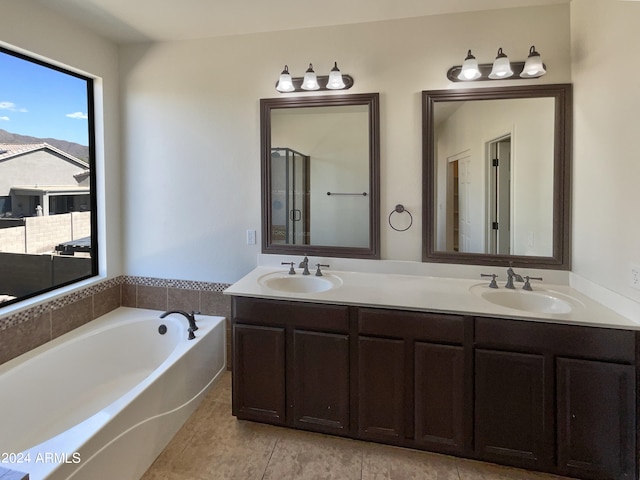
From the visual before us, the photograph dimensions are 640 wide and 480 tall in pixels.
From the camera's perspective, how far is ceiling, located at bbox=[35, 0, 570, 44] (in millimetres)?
2131

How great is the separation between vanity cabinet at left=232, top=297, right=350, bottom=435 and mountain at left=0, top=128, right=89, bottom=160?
5.76 ft

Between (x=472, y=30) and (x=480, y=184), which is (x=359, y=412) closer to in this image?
(x=480, y=184)

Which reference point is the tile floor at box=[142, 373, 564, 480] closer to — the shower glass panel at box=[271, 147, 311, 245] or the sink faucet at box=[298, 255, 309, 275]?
the sink faucet at box=[298, 255, 309, 275]

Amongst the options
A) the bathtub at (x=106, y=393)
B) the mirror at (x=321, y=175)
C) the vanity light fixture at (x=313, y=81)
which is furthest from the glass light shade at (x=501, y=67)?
the bathtub at (x=106, y=393)

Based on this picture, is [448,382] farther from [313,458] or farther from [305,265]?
[305,265]

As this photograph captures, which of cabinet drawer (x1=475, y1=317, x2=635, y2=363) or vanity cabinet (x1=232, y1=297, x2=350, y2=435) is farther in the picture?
vanity cabinet (x1=232, y1=297, x2=350, y2=435)

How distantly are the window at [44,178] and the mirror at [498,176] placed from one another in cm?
258

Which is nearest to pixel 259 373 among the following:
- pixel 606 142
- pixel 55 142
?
pixel 55 142

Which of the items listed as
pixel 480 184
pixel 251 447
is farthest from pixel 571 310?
pixel 251 447

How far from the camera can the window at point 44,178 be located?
2.14 metres

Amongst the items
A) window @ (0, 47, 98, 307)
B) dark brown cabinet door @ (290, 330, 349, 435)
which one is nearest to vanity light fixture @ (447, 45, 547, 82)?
dark brown cabinet door @ (290, 330, 349, 435)

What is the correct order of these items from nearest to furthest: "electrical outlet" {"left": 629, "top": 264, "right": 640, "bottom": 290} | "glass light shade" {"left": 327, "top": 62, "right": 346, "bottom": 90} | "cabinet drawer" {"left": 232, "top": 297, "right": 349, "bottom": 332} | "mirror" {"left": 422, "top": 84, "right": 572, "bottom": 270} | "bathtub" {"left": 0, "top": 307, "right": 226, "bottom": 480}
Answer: "bathtub" {"left": 0, "top": 307, "right": 226, "bottom": 480} < "electrical outlet" {"left": 629, "top": 264, "right": 640, "bottom": 290} < "cabinet drawer" {"left": 232, "top": 297, "right": 349, "bottom": 332} < "mirror" {"left": 422, "top": 84, "right": 572, "bottom": 270} < "glass light shade" {"left": 327, "top": 62, "right": 346, "bottom": 90}

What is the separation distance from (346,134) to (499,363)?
5.59 ft

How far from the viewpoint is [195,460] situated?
1861 millimetres
